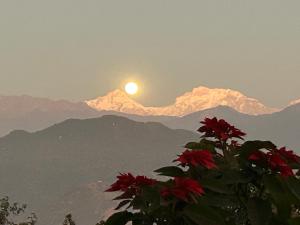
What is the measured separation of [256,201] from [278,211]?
22 centimetres

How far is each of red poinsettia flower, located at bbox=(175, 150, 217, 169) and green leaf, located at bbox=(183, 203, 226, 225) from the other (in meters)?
0.44

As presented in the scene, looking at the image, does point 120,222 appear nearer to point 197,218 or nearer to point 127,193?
point 127,193

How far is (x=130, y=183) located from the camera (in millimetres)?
5145

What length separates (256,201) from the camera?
4.98 metres

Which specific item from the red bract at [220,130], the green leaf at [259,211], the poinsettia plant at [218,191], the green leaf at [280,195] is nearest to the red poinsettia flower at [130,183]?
the poinsettia plant at [218,191]

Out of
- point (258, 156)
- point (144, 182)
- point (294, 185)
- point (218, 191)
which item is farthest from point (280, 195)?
point (144, 182)

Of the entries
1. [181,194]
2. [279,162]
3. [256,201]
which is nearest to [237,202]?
[256,201]

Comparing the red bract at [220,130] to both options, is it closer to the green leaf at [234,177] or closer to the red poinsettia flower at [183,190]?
the green leaf at [234,177]

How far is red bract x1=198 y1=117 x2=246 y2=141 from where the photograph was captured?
596 centimetres

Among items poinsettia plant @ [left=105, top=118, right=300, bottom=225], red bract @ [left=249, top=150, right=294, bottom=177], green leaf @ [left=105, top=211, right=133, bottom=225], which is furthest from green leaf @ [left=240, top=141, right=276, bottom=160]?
green leaf @ [left=105, top=211, right=133, bottom=225]

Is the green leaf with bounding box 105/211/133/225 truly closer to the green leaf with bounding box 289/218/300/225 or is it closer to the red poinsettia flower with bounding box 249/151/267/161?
the red poinsettia flower with bounding box 249/151/267/161

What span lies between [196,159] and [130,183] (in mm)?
680

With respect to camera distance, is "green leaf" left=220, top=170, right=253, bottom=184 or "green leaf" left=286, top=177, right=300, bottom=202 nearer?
"green leaf" left=286, top=177, right=300, bottom=202

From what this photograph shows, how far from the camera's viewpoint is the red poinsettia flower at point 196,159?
16.2ft
